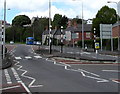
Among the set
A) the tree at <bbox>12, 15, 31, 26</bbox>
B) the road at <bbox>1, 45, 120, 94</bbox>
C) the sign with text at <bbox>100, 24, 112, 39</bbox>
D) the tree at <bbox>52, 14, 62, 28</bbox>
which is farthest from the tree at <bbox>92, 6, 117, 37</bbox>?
the tree at <bbox>12, 15, 31, 26</bbox>

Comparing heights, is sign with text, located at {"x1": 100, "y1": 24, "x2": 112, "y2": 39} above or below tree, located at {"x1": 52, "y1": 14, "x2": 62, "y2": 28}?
below

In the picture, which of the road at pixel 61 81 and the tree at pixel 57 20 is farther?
the tree at pixel 57 20

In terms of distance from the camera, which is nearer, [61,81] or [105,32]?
[61,81]

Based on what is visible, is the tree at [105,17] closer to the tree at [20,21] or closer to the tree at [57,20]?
the tree at [57,20]

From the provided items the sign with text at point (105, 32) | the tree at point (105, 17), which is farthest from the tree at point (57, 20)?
the sign with text at point (105, 32)

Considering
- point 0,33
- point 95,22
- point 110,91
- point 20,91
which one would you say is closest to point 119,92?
point 110,91

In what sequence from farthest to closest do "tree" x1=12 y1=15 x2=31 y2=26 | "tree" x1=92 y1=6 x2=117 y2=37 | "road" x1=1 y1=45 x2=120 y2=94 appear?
"tree" x1=12 y1=15 x2=31 y2=26 < "tree" x1=92 y1=6 x2=117 y2=37 < "road" x1=1 y1=45 x2=120 y2=94

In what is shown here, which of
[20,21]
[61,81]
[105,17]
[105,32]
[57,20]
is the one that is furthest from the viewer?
[57,20]

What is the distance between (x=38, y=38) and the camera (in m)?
113

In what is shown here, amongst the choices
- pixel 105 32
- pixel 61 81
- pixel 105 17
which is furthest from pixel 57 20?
pixel 61 81

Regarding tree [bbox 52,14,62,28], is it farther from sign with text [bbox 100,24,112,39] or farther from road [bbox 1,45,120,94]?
road [bbox 1,45,120,94]

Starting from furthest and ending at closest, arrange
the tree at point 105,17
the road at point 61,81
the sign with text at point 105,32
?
the tree at point 105,17
the sign with text at point 105,32
the road at point 61,81

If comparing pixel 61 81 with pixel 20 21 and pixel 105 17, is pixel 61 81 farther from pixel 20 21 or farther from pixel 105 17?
pixel 20 21

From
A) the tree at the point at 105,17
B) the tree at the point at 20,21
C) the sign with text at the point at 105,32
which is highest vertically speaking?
the tree at the point at 20,21
